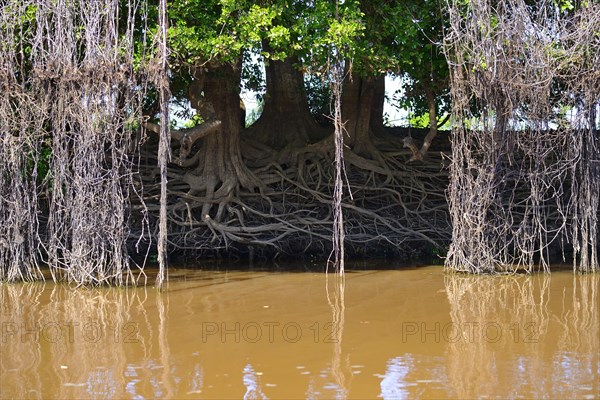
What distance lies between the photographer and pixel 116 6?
880cm

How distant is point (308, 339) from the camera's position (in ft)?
22.3

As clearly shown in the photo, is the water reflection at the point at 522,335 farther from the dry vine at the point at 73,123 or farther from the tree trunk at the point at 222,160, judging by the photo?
the dry vine at the point at 73,123

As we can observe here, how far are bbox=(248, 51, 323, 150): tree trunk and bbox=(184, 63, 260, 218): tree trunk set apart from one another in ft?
2.88

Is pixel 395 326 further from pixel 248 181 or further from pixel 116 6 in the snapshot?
pixel 248 181

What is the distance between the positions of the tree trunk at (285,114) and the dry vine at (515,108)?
10.4ft

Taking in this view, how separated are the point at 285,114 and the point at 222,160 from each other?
4.65 ft

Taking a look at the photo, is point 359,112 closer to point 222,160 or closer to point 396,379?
point 222,160

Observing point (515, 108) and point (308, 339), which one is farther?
point (515, 108)

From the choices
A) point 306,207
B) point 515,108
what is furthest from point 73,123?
A: point 515,108

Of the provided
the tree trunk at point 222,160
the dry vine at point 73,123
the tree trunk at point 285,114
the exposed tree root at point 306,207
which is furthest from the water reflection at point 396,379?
the tree trunk at point 285,114

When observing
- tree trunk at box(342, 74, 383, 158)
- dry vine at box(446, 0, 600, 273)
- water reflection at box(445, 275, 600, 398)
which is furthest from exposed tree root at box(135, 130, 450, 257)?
water reflection at box(445, 275, 600, 398)

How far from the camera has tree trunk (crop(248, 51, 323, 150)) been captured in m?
12.6

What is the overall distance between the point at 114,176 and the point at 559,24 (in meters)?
5.19

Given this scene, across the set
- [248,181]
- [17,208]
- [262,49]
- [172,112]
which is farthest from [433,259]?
[17,208]
